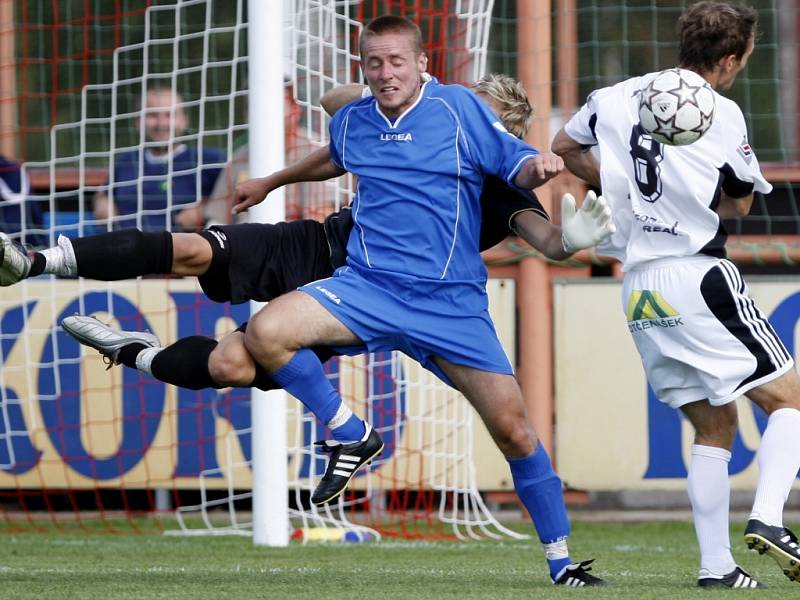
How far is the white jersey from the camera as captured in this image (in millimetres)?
4902

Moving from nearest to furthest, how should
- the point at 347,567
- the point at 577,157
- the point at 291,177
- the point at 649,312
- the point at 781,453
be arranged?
the point at 781,453
the point at 649,312
the point at 577,157
the point at 291,177
the point at 347,567

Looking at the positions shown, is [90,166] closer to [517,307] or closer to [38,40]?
[38,40]

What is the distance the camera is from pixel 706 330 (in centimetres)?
486

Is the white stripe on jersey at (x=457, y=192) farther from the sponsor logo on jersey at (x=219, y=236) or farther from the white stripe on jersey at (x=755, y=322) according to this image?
the white stripe on jersey at (x=755, y=322)

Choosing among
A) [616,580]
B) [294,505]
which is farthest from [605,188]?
[294,505]

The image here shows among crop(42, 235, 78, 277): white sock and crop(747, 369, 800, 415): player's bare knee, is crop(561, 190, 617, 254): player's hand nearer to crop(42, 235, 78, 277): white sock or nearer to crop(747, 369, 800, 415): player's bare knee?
crop(747, 369, 800, 415): player's bare knee

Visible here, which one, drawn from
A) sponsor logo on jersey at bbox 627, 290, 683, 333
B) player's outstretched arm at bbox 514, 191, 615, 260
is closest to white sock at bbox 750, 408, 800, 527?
sponsor logo on jersey at bbox 627, 290, 683, 333

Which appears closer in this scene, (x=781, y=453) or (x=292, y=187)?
(x=781, y=453)

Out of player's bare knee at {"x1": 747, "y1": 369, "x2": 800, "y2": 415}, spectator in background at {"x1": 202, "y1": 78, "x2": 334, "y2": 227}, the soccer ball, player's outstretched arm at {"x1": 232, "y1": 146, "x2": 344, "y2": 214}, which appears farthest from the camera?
spectator in background at {"x1": 202, "y1": 78, "x2": 334, "y2": 227}

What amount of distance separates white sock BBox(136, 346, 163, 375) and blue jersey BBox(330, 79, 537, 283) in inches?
30.9

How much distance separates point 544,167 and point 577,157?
2.12 ft

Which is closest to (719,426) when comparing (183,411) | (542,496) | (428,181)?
(542,496)

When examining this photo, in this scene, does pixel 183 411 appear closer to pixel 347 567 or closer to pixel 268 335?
pixel 347 567

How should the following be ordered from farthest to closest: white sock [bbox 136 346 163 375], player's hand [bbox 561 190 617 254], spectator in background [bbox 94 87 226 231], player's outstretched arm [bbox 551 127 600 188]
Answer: spectator in background [bbox 94 87 226 231], player's outstretched arm [bbox 551 127 600 188], white sock [bbox 136 346 163 375], player's hand [bbox 561 190 617 254]
